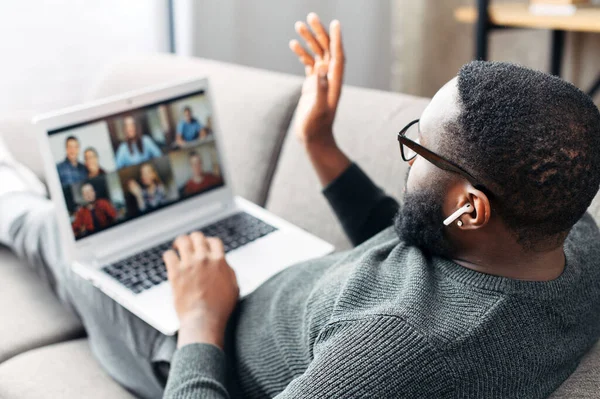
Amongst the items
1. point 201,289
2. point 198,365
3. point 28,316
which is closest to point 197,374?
point 198,365

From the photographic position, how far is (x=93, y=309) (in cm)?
123

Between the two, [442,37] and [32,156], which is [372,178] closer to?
[32,156]

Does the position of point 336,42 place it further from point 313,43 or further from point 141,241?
point 141,241

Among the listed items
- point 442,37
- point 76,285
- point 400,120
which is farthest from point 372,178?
point 442,37

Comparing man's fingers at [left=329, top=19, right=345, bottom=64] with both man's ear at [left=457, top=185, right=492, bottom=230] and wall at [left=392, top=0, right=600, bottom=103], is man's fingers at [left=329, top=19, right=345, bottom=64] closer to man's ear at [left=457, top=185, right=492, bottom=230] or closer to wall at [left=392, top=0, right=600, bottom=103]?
man's ear at [left=457, top=185, right=492, bottom=230]

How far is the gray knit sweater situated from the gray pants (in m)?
0.18

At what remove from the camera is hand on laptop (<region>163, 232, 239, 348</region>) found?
1.00 metres

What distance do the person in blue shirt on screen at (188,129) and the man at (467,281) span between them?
1.55ft

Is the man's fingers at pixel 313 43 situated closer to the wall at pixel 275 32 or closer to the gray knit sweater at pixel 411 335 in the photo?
the gray knit sweater at pixel 411 335

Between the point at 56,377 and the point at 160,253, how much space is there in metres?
0.27

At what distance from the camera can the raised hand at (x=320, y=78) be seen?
1169mm

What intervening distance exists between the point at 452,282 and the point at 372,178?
55cm

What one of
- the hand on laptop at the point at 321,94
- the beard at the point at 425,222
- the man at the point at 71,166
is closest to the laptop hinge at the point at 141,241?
the man at the point at 71,166

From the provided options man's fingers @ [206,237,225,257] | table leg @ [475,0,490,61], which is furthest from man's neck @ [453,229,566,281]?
table leg @ [475,0,490,61]
